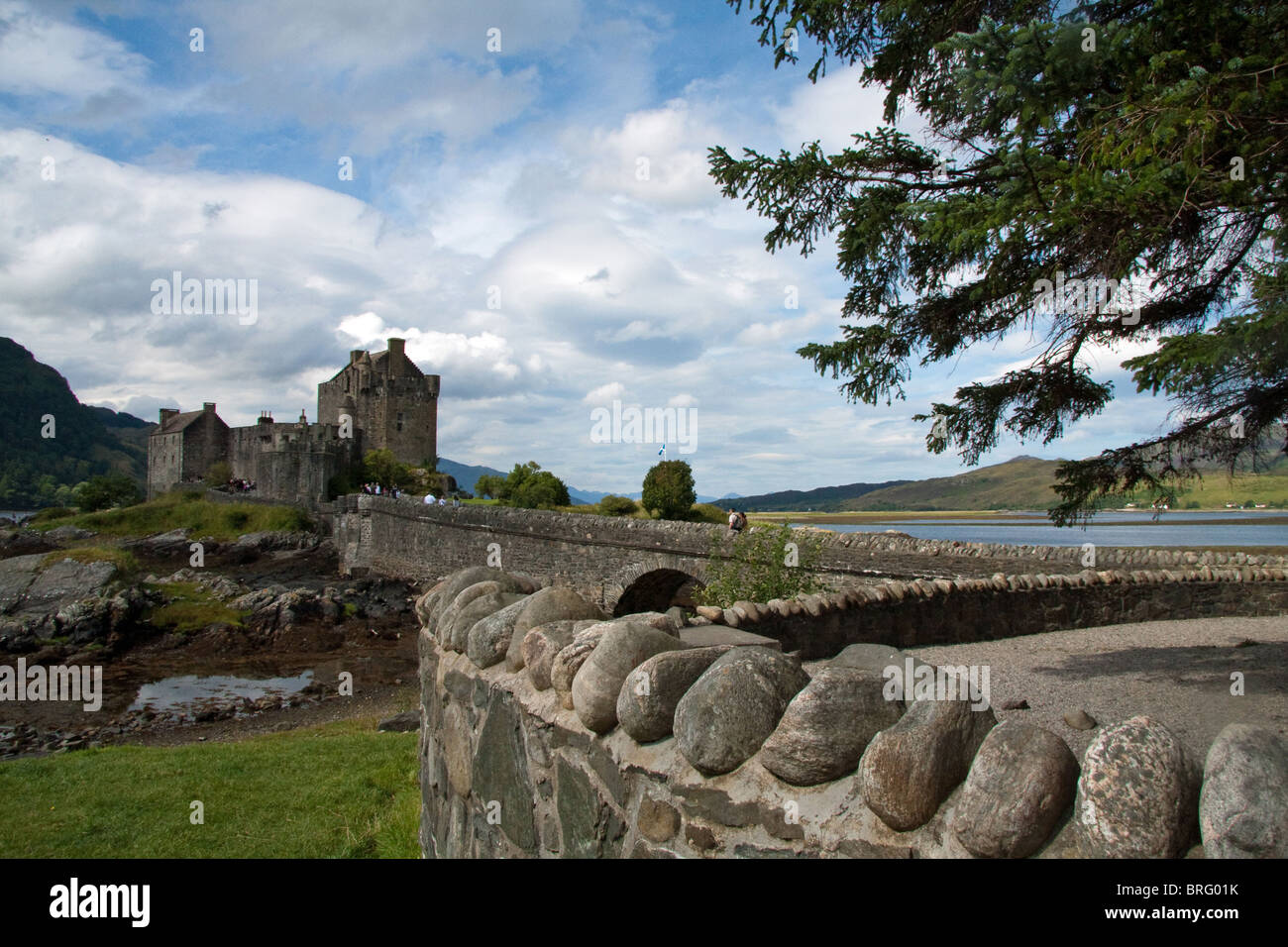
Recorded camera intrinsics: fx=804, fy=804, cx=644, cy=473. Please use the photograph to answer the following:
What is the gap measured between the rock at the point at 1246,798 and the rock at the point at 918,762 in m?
0.58

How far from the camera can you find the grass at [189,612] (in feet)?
87.0

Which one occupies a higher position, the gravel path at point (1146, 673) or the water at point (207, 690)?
the gravel path at point (1146, 673)

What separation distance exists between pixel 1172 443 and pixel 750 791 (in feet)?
21.1

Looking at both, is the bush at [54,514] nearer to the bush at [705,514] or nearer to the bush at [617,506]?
the bush at [617,506]

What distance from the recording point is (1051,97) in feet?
17.7

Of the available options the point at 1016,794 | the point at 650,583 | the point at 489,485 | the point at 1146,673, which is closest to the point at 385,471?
the point at 489,485

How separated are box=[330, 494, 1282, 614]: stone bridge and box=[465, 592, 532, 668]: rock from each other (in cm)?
184

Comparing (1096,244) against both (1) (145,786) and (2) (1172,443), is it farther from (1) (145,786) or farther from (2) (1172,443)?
(1) (145,786)

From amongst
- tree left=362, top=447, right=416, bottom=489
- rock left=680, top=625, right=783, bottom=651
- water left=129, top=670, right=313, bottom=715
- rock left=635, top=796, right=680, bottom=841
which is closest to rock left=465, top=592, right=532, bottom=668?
rock left=680, top=625, right=783, bottom=651

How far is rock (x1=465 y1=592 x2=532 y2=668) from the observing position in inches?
169

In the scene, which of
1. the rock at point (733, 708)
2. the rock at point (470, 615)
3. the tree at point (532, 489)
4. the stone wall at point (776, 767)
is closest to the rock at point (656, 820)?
the stone wall at point (776, 767)

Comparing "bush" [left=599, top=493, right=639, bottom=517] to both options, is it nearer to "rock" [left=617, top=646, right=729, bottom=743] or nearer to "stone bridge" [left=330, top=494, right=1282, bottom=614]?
"stone bridge" [left=330, top=494, right=1282, bottom=614]
